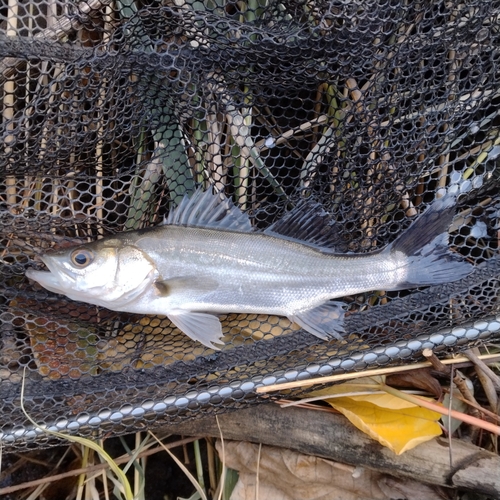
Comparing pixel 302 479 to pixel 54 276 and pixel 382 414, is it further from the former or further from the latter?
pixel 54 276

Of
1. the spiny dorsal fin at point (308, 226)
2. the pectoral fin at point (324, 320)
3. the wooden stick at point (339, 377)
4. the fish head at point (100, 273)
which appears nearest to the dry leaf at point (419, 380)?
the wooden stick at point (339, 377)

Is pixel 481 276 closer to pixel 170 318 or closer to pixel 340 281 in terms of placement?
pixel 340 281

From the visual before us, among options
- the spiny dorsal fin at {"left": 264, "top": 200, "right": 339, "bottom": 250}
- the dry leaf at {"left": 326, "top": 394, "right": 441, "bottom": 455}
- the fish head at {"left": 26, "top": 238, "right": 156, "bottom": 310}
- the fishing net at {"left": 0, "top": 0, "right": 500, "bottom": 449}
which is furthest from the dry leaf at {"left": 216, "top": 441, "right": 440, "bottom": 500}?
the spiny dorsal fin at {"left": 264, "top": 200, "right": 339, "bottom": 250}

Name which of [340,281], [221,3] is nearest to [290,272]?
[340,281]

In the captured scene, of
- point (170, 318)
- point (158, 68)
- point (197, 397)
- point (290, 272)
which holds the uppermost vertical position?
point (158, 68)

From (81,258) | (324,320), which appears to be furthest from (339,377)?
(81,258)

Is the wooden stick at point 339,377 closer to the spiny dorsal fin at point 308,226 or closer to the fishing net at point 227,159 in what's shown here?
the fishing net at point 227,159
